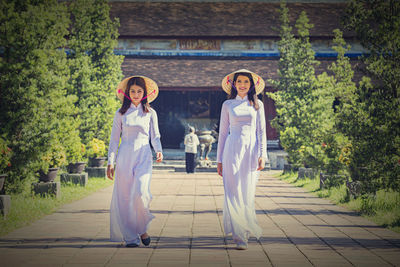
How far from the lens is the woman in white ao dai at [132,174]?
5945mm

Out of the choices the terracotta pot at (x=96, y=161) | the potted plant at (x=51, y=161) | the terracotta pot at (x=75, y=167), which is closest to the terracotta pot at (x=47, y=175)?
the potted plant at (x=51, y=161)

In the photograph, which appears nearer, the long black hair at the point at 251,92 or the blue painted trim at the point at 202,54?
the long black hair at the point at 251,92

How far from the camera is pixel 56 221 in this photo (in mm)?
7754

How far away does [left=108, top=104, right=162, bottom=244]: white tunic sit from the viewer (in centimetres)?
594

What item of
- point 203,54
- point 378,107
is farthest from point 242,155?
point 203,54

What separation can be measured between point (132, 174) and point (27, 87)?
482cm

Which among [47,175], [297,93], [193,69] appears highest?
[193,69]

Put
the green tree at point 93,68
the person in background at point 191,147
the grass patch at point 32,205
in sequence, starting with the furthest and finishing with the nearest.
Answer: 1. the person in background at point 191,147
2. the green tree at point 93,68
3. the grass patch at point 32,205

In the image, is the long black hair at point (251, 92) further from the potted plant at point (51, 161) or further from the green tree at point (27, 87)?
the potted plant at point (51, 161)

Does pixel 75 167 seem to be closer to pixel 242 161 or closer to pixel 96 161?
pixel 96 161

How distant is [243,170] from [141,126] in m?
1.34

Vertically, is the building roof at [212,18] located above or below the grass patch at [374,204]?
above

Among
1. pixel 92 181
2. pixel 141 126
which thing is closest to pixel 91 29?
pixel 92 181

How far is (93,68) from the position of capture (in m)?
16.4
